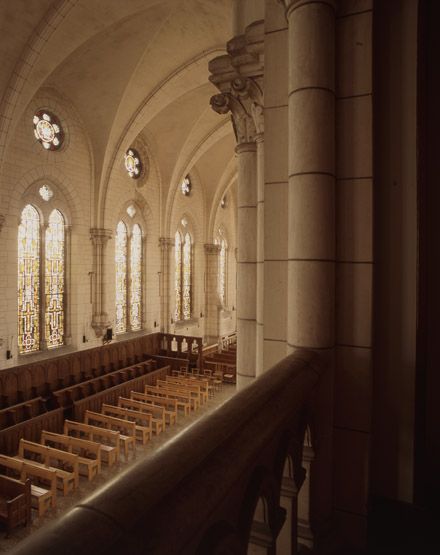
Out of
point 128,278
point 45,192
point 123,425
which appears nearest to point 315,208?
point 123,425

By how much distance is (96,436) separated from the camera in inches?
342

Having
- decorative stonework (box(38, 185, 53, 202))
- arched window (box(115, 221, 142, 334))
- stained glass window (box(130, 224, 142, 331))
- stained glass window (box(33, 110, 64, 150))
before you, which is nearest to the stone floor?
arched window (box(115, 221, 142, 334))

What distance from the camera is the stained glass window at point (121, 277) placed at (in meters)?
15.3

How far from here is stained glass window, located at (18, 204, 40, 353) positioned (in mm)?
11719

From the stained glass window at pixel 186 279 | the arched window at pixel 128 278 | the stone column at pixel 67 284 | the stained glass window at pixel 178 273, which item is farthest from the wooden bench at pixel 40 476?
the stained glass window at pixel 186 279

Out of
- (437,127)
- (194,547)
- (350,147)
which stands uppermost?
(437,127)

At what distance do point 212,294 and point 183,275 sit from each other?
6.81ft

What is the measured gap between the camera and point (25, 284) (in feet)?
38.9

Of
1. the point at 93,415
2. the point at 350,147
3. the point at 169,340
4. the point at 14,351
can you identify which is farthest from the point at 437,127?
the point at 169,340

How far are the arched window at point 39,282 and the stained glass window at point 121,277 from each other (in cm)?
253

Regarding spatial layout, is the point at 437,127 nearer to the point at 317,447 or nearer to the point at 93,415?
the point at 317,447

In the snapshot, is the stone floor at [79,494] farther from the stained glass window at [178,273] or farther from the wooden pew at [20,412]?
the stained glass window at [178,273]

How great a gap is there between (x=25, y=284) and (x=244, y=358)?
31.8ft

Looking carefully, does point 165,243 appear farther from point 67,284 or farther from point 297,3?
point 297,3
